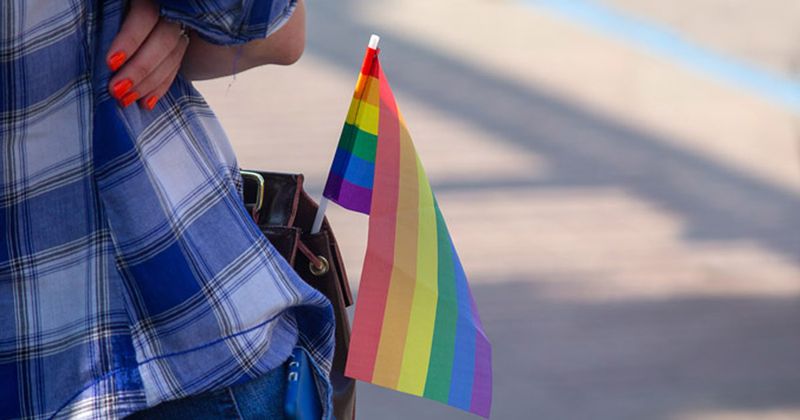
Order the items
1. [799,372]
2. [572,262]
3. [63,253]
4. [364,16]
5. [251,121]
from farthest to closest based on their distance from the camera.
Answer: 1. [364,16]
2. [251,121]
3. [572,262]
4. [799,372]
5. [63,253]

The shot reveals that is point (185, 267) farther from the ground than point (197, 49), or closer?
closer

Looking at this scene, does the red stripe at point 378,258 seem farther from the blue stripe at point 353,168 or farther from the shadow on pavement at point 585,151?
the shadow on pavement at point 585,151

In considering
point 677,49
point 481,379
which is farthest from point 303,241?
point 677,49

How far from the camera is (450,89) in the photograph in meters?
4.04

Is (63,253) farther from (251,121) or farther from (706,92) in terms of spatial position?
(706,92)

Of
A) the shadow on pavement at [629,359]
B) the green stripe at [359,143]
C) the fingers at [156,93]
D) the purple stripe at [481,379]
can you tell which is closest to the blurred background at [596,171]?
the shadow on pavement at [629,359]

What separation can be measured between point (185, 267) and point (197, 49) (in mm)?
208

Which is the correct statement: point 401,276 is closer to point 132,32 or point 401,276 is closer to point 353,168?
point 353,168

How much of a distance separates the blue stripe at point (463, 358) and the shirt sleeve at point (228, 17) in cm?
45

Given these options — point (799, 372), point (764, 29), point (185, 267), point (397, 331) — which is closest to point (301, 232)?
point (397, 331)

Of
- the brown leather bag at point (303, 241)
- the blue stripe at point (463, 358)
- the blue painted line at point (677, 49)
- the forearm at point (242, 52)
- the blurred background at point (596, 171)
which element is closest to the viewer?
the forearm at point (242, 52)

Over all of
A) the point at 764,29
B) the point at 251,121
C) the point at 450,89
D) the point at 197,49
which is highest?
the point at 764,29

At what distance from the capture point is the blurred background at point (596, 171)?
2.79 metres

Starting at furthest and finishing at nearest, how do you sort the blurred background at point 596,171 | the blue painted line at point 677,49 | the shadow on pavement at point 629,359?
the blue painted line at point 677,49 < the blurred background at point 596,171 < the shadow on pavement at point 629,359
